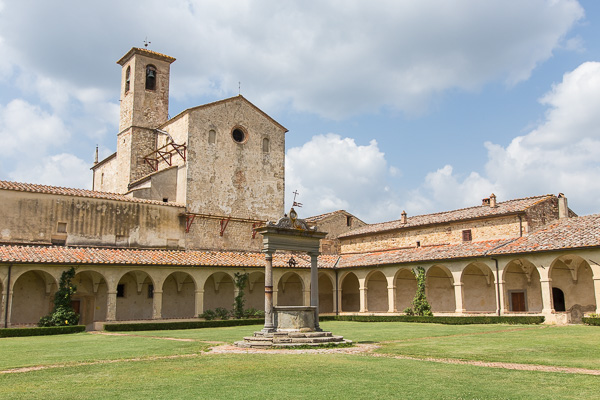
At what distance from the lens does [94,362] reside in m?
13.0

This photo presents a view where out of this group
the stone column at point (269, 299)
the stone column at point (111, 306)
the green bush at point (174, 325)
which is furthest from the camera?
the stone column at point (111, 306)

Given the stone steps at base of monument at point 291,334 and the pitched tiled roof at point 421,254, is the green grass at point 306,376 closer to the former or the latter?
the stone steps at base of monument at point 291,334

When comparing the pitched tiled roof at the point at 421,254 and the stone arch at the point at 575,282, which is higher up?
the pitched tiled roof at the point at 421,254

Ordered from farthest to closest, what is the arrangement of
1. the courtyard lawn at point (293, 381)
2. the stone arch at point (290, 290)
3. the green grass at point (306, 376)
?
the stone arch at point (290, 290)
the green grass at point (306, 376)
the courtyard lawn at point (293, 381)

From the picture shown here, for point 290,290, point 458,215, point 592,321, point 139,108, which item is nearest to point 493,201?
point 458,215

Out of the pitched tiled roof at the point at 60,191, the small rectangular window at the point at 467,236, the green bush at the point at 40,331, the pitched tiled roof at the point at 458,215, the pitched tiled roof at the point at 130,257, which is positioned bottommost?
the green bush at the point at 40,331

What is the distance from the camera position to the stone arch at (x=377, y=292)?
38.7 meters

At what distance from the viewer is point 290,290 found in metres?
39.3

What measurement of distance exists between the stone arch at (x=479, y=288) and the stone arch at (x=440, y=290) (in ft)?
4.07

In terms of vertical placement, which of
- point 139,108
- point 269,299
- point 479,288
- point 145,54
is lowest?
point 269,299

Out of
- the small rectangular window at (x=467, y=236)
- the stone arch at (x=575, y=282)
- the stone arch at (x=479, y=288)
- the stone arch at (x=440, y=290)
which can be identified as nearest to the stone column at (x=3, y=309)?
the stone arch at (x=440, y=290)

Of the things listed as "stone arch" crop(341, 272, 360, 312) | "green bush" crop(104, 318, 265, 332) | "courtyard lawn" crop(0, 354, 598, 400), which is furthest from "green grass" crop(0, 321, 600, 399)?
"stone arch" crop(341, 272, 360, 312)

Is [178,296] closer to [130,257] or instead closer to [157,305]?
[157,305]

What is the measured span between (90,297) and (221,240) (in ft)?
30.2
